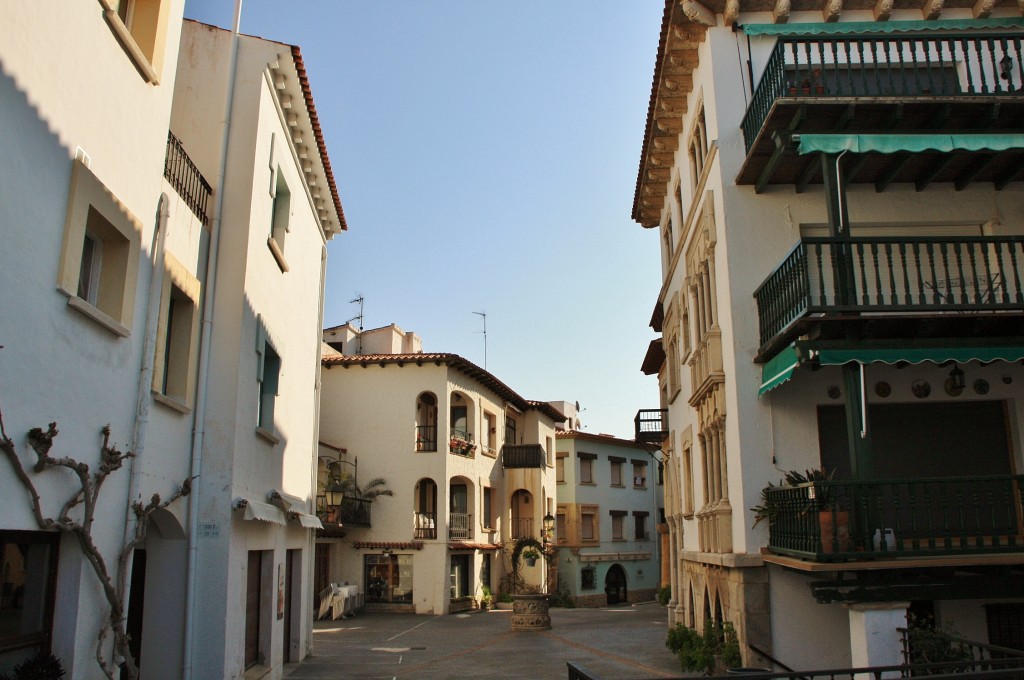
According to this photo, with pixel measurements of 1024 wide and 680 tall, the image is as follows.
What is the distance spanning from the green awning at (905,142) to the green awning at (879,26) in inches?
115

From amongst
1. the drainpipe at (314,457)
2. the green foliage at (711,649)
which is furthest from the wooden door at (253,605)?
the green foliage at (711,649)

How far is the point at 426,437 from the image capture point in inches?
1259

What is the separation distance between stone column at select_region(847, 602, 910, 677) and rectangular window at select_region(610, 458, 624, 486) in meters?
37.9

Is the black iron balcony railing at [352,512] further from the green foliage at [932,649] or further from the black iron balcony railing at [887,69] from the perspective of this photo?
the green foliage at [932,649]

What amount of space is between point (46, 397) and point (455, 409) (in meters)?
27.4

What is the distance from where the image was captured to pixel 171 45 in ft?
31.9

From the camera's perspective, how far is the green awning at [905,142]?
10859 mm

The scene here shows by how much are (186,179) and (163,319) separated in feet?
7.56

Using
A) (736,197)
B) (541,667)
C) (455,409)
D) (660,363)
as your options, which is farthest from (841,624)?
(455,409)

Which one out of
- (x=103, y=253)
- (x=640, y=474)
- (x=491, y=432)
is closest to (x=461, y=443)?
(x=491, y=432)

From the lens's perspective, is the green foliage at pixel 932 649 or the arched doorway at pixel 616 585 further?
the arched doorway at pixel 616 585

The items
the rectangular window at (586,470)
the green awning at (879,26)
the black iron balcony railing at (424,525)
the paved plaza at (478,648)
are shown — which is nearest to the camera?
the green awning at (879,26)

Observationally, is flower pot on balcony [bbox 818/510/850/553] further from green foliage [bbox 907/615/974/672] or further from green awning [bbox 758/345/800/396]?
green awning [bbox 758/345/800/396]

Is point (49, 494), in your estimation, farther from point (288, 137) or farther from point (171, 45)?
point (288, 137)
